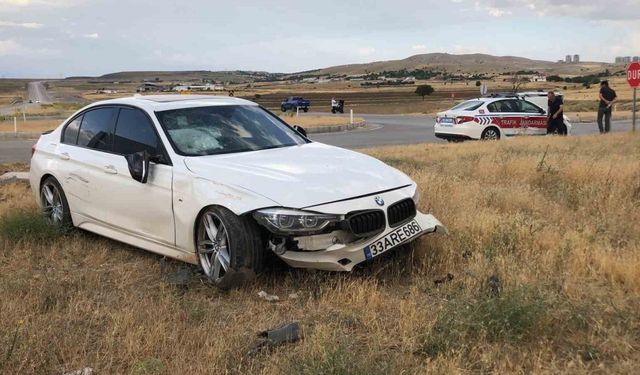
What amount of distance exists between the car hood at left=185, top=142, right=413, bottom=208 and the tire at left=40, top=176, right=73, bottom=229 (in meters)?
2.11

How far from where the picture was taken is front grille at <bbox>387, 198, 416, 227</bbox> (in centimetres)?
483

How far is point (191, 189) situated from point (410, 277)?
1905 mm

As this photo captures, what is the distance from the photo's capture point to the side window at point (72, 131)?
21.7 feet

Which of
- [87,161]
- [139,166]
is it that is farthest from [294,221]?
[87,161]

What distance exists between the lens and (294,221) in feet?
14.6

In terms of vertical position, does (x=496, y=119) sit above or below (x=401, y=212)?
above

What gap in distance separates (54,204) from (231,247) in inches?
124

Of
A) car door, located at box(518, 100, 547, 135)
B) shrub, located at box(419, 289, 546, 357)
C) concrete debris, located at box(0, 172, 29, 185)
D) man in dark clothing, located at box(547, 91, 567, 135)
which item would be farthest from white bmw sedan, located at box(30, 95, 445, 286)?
car door, located at box(518, 100, 547, 135)

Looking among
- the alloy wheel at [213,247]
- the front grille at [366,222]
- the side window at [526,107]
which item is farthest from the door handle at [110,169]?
the side window at [526,107]

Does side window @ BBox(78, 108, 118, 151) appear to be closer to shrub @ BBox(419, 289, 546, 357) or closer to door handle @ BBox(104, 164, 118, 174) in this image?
door handle @ BBox(104, 164, 118, 174)

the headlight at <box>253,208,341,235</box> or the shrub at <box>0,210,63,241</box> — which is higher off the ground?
the headlight at <box>253,208,341,235</box>

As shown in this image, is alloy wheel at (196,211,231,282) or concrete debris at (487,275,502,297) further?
alloy wheel at (196,211,231,282)

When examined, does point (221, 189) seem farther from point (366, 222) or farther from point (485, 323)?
point (485, 323)

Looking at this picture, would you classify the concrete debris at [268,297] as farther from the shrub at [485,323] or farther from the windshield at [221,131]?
the windshield at [221,131]
